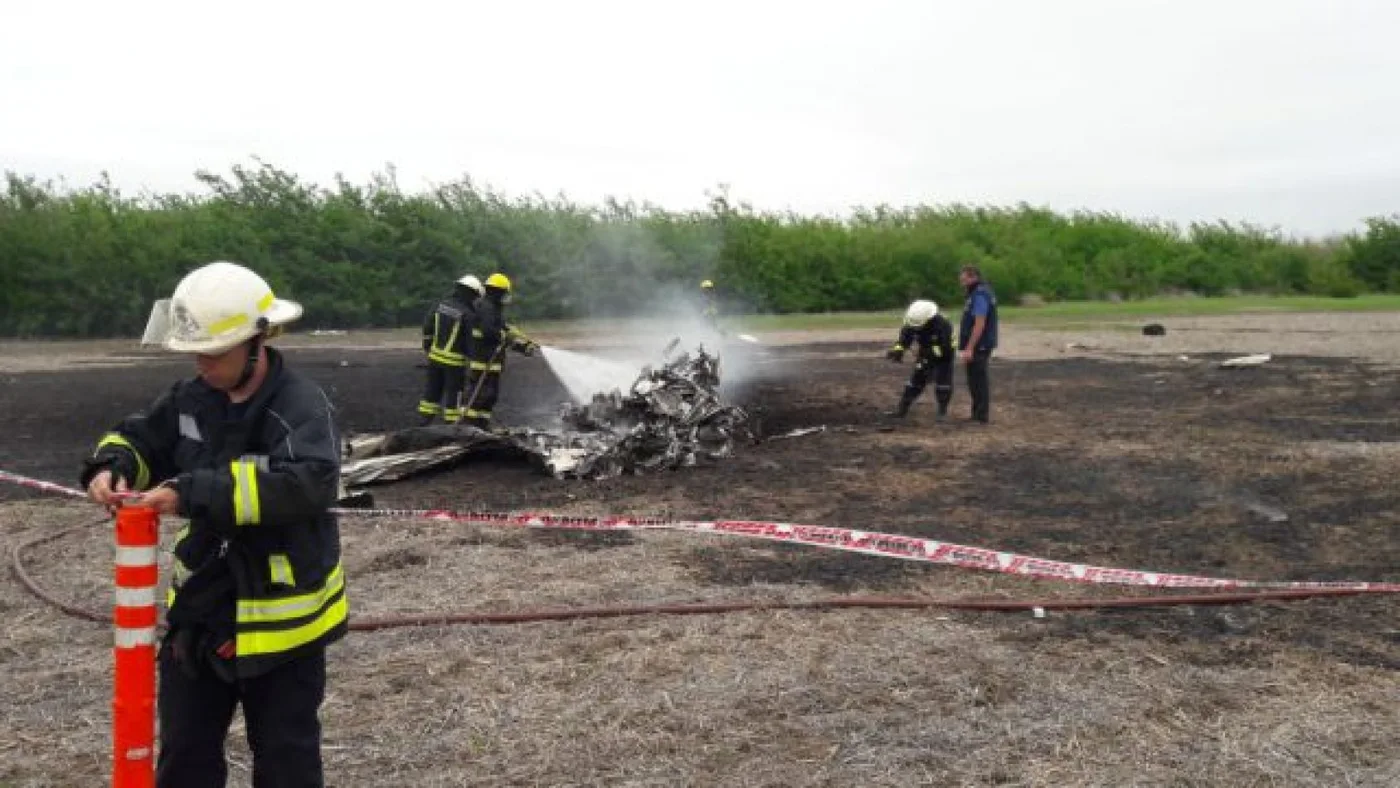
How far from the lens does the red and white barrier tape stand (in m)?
6.27

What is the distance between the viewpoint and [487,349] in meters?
12.1

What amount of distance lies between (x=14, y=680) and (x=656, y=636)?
2825mm

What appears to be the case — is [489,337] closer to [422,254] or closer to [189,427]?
[189,427]

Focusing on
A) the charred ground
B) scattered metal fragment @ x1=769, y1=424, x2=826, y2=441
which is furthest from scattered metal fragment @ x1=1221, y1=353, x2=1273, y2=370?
scattered metal fragment @ x1=769, y1=424, x2=826, y2=441

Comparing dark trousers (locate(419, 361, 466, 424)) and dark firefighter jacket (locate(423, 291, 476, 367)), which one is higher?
dark firefighter jacket (locate(423, 291, 476, 367))

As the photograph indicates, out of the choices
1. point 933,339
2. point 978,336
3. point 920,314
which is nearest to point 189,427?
point 978,336

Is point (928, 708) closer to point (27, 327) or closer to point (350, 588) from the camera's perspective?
point (350, 588)

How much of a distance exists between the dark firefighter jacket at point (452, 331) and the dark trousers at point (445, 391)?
106 mm

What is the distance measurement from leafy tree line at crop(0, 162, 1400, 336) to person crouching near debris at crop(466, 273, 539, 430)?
945 inches

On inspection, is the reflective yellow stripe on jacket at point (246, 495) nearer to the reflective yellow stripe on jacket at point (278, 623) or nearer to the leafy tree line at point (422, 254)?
the reflective yellow stripe on jacket at point (278, 623)

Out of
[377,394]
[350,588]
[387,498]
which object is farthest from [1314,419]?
[377,394]

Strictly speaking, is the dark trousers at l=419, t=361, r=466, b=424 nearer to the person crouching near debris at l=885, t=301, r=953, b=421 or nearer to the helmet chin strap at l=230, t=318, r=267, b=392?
the person crouching near debris at l=885, t=301, r=953, b=421

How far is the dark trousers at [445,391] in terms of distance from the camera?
12203mm

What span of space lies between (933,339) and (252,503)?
1129 centimetres
